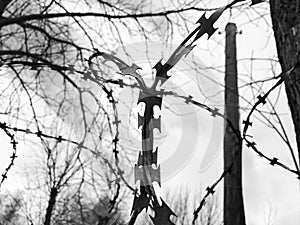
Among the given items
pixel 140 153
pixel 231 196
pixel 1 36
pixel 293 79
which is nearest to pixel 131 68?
pixel 140 153

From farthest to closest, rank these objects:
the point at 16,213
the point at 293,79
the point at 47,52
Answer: the point at 16,213 < the point at 47,52 < the point at 293,79

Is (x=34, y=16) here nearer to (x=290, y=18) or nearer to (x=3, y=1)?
(x=3, y=1)

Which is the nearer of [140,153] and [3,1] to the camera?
[140,153]

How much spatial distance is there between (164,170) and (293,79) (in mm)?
315

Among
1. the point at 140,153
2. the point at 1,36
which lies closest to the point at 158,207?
the point at 140,153

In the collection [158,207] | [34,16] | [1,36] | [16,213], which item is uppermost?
[34,16]

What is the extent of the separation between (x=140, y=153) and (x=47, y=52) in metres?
2.65

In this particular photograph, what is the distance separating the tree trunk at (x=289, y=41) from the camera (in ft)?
1.96

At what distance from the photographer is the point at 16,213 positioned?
6301 millimetres

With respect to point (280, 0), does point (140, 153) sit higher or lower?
lower

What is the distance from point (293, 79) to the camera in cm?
60

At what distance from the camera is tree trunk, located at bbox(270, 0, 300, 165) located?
60cm

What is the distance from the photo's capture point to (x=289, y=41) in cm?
63

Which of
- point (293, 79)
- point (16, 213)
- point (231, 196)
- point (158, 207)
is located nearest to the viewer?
point (158, 207)
